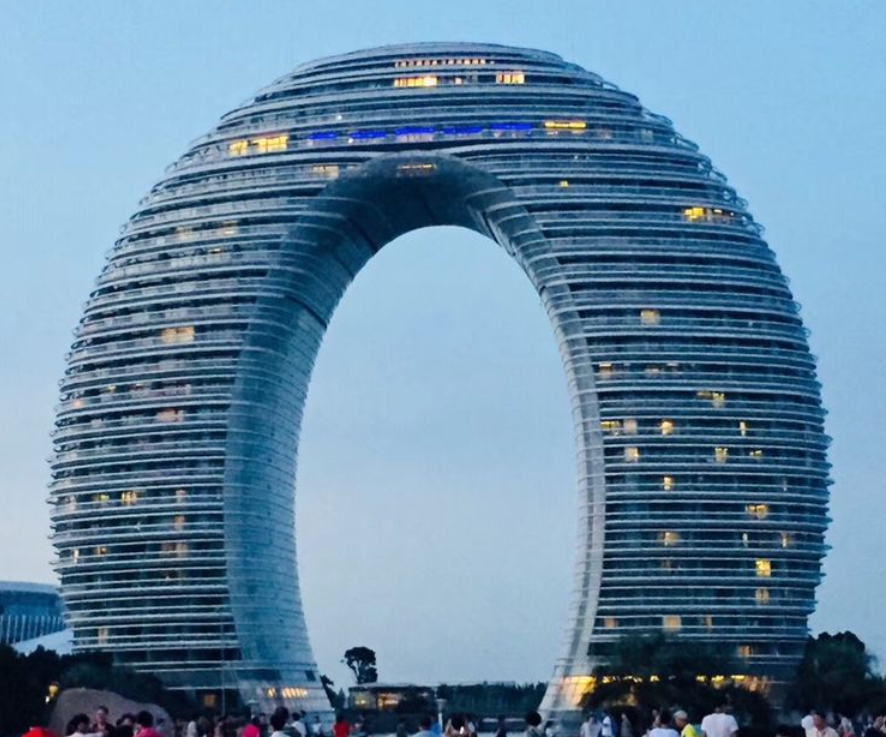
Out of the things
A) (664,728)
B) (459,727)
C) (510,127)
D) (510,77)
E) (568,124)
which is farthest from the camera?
(510,77)

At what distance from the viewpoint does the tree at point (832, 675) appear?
135625mm

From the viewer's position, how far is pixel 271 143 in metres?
174

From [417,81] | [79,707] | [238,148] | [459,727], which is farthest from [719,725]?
[238,148]

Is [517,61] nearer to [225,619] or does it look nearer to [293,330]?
[293,330]

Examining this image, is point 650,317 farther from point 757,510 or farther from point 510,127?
point 510,127

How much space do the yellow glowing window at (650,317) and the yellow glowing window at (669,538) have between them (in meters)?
17.2

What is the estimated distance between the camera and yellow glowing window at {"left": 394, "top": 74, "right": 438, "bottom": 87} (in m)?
174

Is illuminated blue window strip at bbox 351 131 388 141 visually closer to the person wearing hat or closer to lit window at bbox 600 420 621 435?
lit window at bbox 600 420 621 435

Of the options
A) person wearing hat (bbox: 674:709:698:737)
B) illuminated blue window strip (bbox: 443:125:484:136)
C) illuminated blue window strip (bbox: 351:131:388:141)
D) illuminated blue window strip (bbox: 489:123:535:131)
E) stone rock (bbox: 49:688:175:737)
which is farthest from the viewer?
illuminated blue window strip (bbox: 351:131:388:141)

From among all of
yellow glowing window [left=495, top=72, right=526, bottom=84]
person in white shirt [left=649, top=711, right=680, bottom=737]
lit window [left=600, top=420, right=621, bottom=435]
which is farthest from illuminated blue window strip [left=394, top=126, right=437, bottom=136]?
person in white shirt [left=649, top=711, right=680, bottom=737]

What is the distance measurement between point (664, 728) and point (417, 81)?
143 meters

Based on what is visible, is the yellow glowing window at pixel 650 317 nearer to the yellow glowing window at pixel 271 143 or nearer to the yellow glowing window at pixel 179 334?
the yellow glowing window at pixel 271 143

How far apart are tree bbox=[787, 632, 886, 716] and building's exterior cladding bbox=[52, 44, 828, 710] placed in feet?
13.8

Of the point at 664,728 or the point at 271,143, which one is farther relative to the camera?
→ the point at 271,143
